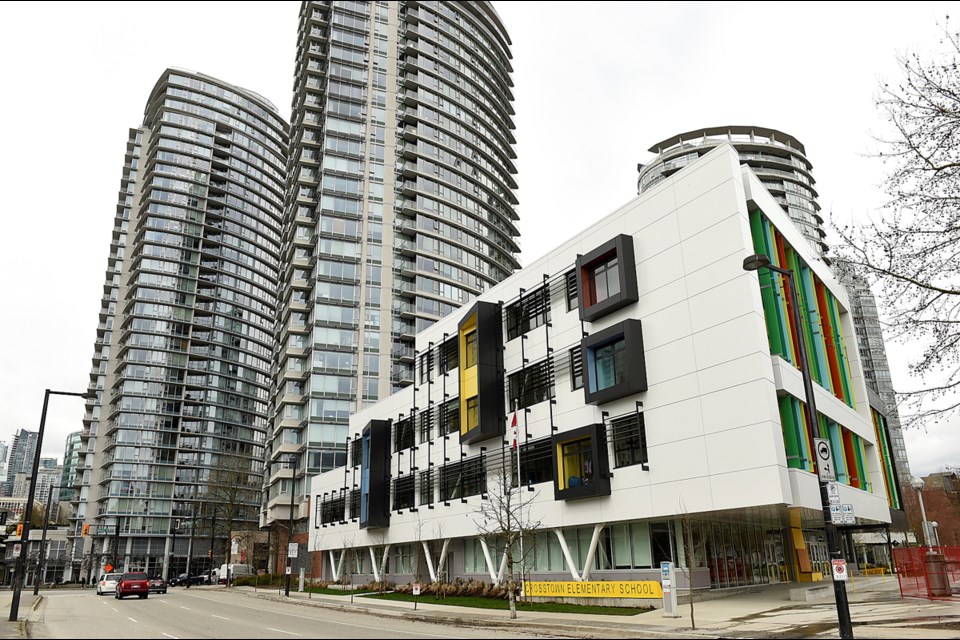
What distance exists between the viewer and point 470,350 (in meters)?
42.5

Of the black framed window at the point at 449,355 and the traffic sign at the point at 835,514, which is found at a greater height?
the black framed window at the point at 449,355

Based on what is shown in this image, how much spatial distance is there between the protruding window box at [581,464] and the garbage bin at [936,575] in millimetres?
11920

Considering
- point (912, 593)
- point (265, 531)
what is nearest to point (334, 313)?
point (265, 531)

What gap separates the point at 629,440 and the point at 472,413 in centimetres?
1284

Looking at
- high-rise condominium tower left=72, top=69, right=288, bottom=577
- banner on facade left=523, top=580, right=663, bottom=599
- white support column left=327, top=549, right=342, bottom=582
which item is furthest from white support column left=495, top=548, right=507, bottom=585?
high-rise condominium tower left=72, top=69, right=288, bottom=577

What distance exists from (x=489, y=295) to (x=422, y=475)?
1374 centimetres

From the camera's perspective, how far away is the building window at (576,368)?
33.2 meters

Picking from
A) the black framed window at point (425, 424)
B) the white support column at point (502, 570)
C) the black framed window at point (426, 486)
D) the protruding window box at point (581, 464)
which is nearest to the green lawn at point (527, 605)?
the white support column at point (502, 570)

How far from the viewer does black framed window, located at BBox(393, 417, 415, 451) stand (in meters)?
49.6

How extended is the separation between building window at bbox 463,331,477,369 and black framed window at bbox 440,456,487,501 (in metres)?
5.78

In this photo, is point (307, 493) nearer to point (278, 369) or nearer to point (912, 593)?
point (278, 369)

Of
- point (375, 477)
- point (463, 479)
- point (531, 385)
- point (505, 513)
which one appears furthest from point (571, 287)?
point (375, 477)

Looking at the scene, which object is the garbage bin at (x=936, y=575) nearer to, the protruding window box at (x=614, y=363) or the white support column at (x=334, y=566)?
the protruding window box at (x=614, y=363)

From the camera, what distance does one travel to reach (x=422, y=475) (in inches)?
1839
